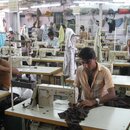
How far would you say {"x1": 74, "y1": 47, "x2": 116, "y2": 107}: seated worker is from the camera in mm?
2896

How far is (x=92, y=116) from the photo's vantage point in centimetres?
246

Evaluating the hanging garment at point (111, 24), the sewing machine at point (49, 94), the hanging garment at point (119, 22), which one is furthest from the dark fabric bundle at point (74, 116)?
the hanging garment at point (119, 22)

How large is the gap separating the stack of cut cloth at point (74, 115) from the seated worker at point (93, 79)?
0.41 m

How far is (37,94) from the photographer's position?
8.98 feet

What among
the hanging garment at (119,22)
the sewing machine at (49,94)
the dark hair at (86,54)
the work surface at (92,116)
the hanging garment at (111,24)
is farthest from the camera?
the hanging garment at (119,22)

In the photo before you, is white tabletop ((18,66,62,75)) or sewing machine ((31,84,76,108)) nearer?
sewing machine ((31,84,76,108))

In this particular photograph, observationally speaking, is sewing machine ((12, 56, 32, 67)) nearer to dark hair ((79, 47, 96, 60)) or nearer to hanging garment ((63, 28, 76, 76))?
hanging garment ((63, 28, 76, 76))

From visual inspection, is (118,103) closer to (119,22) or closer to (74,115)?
(74,115)

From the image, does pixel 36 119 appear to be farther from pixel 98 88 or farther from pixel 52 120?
pixel 98 88

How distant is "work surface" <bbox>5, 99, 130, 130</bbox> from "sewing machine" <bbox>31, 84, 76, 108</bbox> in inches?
3.0

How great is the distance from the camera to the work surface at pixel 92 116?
2260 mm

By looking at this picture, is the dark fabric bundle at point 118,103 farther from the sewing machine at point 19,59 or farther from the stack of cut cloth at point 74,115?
the sewing machine at point 19,59

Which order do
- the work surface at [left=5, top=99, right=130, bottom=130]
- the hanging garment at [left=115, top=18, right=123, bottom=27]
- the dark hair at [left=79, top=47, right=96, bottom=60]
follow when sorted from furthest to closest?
the hanging garment at [left=115, top=18, right=123, bottom=27] → the dark hair at [left=79, top=47, right=96, bottom=60] → the work surface at [left=5, top=99, right=130, bottom=130]

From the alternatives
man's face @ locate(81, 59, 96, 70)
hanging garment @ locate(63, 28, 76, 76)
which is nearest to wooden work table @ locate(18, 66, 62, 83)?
hanging garment @ locate(63, 28, 76, 76)
